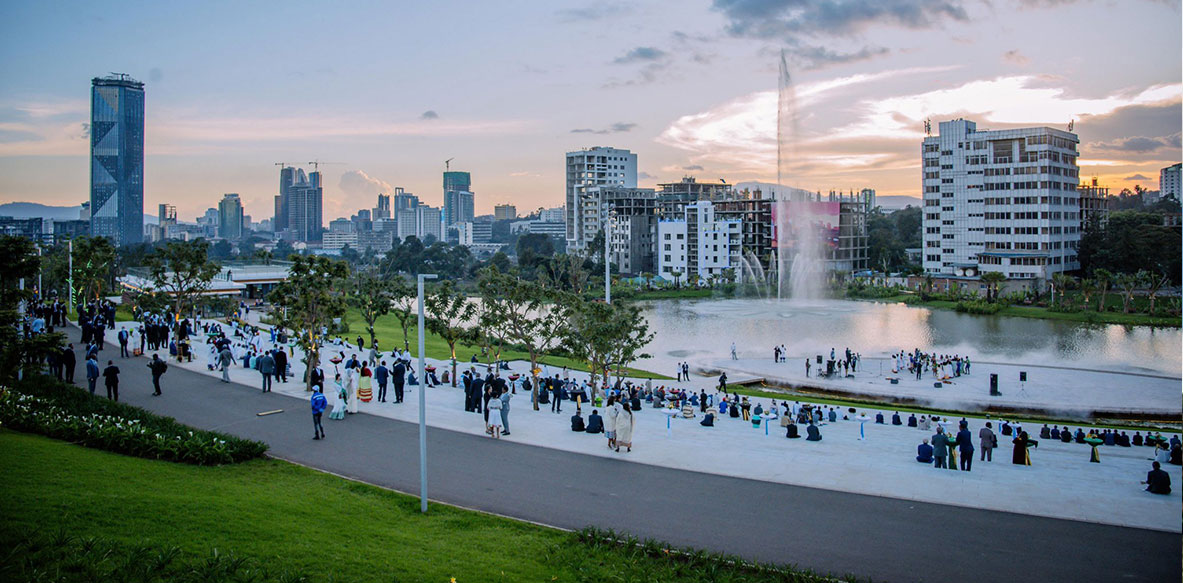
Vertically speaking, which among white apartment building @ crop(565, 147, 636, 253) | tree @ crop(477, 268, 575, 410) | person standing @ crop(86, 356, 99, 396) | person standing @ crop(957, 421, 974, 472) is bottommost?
person standing @ crop(957, 421, 974, 472)

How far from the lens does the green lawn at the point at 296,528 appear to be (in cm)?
1034

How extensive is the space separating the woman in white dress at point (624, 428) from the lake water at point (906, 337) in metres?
23.9

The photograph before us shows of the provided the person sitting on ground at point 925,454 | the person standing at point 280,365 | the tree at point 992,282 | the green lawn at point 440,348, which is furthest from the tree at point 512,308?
the tree at point 992,282

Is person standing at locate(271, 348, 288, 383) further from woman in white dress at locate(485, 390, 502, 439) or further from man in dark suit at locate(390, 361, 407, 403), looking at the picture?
woman in white dress at locate(485, 390, 502, 439)

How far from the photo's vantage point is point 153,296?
132 feet

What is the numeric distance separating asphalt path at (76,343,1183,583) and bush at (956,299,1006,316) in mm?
58441

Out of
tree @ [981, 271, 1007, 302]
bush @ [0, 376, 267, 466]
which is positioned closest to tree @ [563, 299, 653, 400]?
bush @ [0, 376, 267, 466]

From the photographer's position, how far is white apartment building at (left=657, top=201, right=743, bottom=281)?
101 metres

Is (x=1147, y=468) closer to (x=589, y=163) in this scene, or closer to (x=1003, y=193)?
(x=1003, y=193)

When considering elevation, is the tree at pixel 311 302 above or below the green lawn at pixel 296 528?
above

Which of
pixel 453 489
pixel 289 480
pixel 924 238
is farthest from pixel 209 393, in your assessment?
pixel 924 238

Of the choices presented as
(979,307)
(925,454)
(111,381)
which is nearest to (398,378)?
(111,381)

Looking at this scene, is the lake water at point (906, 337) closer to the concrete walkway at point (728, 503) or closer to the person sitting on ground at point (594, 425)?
the person sitting on ground at point (594, 425)

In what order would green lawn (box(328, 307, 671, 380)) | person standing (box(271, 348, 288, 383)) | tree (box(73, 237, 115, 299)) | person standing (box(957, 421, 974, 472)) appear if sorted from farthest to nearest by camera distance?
tree (box(73, 237, 115, 299))
green lawn (box(328, 307, 671, 380))
person standing (box(271, 348, 288, 383))
person standing (box(957, 421, 974, 472))
